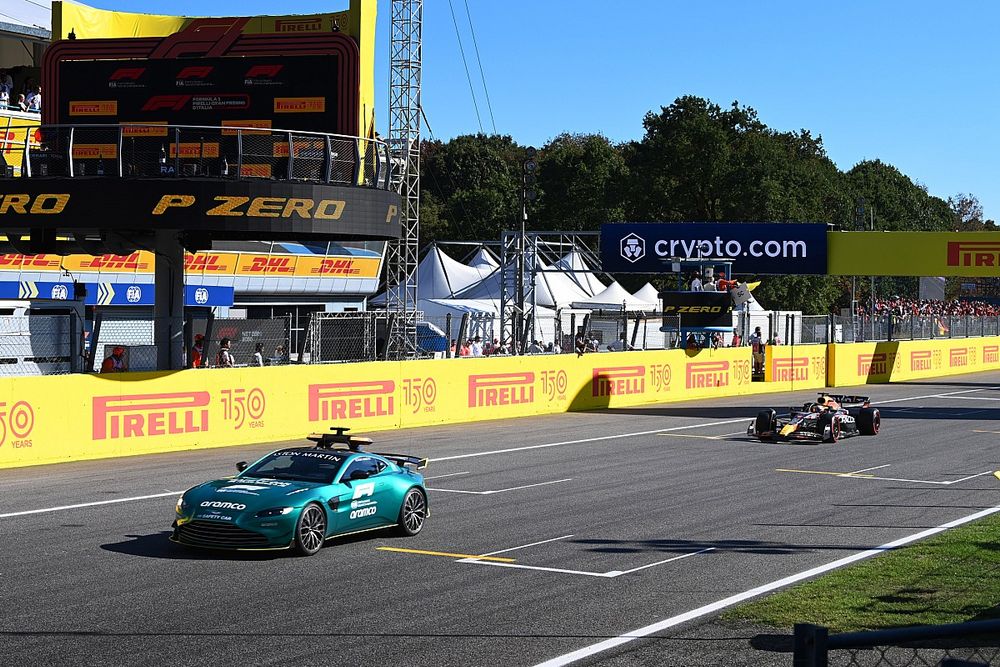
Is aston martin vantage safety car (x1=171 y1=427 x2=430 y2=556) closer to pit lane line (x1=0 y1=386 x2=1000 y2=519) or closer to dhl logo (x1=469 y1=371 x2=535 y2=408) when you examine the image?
pit lane line (x1=0 y1=386 x2=1000 y2=519)

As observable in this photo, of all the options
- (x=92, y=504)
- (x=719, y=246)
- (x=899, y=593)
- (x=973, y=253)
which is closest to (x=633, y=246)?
(x=719, y=246)

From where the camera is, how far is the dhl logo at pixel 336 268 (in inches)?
2207

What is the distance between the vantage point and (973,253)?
143 feet

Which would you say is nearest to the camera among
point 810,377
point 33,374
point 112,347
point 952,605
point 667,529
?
point 952,605

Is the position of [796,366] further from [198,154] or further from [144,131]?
[144,131]

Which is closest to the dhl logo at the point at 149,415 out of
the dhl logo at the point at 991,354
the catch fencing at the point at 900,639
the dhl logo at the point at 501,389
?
the dhl logo at the point at 501,389

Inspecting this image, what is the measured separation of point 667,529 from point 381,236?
12.4 m

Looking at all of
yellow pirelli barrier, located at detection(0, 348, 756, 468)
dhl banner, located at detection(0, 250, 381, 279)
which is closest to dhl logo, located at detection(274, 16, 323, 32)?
yellow pirelli barrier, located at detection(0, 348, 756, 468)

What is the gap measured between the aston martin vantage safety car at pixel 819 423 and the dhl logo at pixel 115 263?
1052 inches

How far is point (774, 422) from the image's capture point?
26.5 meters

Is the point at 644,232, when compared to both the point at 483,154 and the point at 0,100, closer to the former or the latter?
the point at 0,100

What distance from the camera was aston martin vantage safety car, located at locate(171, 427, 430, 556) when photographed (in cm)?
1295

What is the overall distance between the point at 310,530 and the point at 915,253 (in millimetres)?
36011

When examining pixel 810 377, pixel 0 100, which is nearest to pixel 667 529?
pixel 0 100
